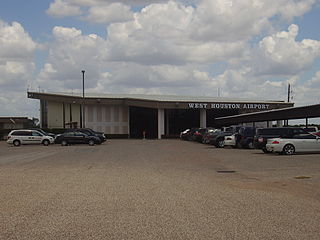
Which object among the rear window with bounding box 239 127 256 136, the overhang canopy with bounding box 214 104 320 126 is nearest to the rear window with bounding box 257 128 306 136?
the rear window with bounding box 239 127 256 136

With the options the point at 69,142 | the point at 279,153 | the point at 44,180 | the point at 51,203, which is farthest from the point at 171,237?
the point at 69,142

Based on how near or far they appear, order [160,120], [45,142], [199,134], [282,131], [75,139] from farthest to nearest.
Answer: [160,120], [199,134], [45,142], [75,139], [282,131]

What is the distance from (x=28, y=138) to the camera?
145ft

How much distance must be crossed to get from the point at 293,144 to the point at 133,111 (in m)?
48.1

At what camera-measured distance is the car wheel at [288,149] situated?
995 inches

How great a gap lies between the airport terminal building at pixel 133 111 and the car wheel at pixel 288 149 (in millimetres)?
35914

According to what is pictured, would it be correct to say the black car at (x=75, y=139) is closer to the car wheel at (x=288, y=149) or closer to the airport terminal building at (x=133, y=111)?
the airport terminal building at (x=133, y=111)

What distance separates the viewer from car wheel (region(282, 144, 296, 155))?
2528 cm

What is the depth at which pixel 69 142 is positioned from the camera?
42.9 metres

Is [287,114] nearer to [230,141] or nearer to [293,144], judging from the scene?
[230,141]

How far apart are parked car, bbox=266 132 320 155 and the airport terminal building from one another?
117ft

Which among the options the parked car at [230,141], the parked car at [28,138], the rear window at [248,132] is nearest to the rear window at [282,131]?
the rear window at [248,132]

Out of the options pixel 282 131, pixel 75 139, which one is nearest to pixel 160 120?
pixel 75 139

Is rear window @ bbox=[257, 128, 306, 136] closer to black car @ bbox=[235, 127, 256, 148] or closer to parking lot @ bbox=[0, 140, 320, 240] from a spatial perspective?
black car @ bbox=[235, 127, 256, 148]
